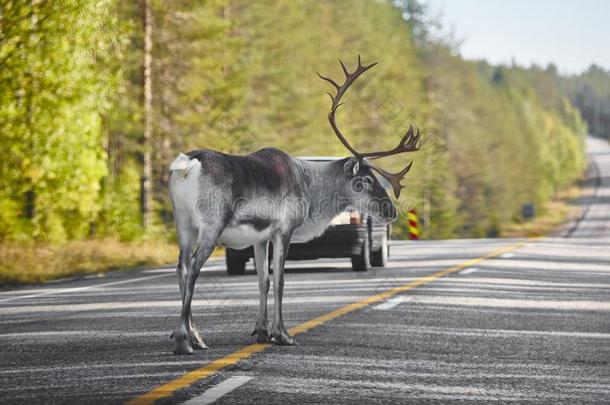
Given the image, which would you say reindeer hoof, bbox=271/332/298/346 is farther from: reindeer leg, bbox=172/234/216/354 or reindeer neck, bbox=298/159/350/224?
reindeer neck, bbox=298/159/350/224

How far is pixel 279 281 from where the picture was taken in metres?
10.2

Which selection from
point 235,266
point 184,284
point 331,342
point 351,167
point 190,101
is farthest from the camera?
point 190,101

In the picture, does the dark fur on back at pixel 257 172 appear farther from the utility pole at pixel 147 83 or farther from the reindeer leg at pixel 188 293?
the utility pole at pixel 147 83

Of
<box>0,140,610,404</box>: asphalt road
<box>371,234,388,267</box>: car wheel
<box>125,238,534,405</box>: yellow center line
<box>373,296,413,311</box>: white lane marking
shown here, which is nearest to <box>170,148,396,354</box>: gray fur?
<box>125,238,534,405</box>: yellow center line

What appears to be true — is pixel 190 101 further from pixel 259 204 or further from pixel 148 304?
pixel 259 204

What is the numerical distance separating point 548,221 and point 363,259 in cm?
9468

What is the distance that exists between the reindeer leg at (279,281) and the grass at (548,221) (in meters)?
76.1

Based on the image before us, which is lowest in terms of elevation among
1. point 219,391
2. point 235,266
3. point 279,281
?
point 219,391

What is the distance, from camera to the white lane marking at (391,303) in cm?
1412

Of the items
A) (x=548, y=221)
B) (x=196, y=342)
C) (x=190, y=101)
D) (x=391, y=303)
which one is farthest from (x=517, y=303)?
(x=548, y=221)

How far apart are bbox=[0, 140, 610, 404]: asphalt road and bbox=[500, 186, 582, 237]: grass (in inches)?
2727

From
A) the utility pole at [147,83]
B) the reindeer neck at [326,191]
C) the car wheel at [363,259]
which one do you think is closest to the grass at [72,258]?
the car wheel at [363,259]

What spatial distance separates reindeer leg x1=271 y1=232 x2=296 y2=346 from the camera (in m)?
10.2

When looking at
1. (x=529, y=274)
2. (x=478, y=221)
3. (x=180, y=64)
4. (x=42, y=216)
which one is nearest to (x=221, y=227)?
(x=529, y=274)
